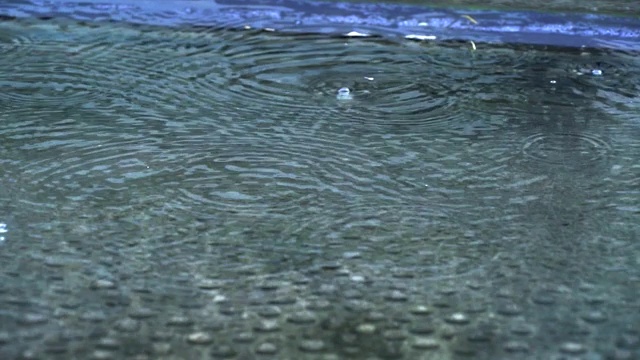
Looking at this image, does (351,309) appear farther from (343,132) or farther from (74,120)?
(74,120)

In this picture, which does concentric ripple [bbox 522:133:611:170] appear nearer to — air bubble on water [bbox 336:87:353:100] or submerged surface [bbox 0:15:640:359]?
submerged surface [bbox 0:15:640:359]

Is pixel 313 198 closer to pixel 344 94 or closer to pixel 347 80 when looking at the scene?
pixel 344 94

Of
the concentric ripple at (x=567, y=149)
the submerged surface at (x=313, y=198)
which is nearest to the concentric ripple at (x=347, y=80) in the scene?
the submerged surface at (x=313, y=198)

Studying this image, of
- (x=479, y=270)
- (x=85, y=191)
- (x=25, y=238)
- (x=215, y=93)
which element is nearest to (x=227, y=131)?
(x=215, y=93)

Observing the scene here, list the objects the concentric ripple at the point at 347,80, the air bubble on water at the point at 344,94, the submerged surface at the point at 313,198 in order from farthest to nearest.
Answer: the air bubble on water at the point at 344,94 < the concentric ripple at the point at 347,80 < the submerged surface at the point at 313,198

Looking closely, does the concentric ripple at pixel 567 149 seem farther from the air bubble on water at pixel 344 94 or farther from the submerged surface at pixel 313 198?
the air bubble on water at pixel 344 94

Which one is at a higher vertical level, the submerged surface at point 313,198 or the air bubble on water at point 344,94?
the air bubble on water at point 344,94

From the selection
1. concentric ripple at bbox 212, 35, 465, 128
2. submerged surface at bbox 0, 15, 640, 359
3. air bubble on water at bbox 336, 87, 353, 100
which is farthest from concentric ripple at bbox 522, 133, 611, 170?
air bubble on water at bbox 336, 87, 353, 100

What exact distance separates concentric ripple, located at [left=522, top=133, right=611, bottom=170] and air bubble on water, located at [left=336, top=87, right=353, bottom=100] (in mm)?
767

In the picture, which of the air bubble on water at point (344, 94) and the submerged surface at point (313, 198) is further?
the air bubble on water at point (344, 94)

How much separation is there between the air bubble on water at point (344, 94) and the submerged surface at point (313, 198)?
5 centimetres

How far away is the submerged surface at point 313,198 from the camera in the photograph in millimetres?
2582

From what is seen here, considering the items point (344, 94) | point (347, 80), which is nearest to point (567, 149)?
point (344, 94)

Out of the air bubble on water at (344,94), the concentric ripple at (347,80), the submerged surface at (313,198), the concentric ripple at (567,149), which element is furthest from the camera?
the air bubble on water at (344,94)
